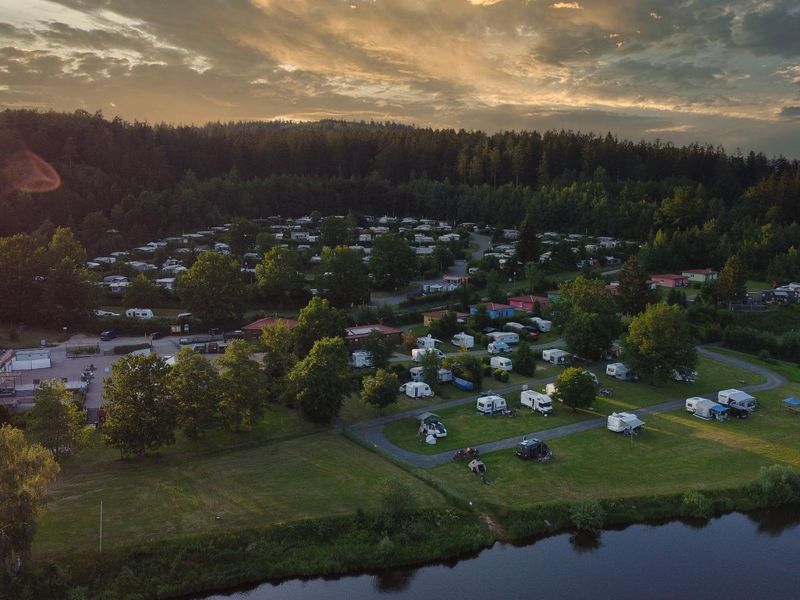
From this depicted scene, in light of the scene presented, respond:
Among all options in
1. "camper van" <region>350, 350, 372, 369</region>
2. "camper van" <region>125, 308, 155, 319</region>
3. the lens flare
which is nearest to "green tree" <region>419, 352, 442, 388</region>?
"camper van" <region>350, 350, 372, 369</region>

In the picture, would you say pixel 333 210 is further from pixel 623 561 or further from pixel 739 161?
pixel 623 561

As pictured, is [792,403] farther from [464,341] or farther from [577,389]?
[464,341]

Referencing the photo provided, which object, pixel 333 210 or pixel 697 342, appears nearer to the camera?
pixel 697 342

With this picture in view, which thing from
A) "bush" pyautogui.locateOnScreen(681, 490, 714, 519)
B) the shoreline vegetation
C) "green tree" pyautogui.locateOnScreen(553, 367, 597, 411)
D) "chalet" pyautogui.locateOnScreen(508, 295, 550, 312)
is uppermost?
"green tree" pyautogui.locateOnScreen(553, 367, 597, 411)

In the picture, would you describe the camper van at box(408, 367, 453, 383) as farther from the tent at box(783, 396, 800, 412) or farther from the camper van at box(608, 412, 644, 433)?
the tent at box(783, 396, 800, 412)

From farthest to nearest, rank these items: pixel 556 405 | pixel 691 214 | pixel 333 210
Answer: pixel 333 210 < pixel 691 214 < pixel 556 405

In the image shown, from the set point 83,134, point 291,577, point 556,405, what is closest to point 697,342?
point 556,405

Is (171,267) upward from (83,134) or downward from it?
downward

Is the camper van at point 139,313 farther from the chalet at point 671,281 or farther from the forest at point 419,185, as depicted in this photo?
the chalet at point 671,281
